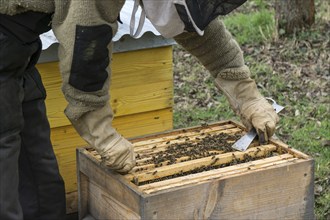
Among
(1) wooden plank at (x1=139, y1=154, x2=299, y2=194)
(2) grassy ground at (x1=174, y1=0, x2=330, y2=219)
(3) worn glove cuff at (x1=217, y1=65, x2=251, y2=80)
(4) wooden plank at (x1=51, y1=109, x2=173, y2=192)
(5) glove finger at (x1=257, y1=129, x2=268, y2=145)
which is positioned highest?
(3) worn glove cuff at (x1=217, y1=65, x2=251, y2=80)

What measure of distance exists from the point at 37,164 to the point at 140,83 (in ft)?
2.46

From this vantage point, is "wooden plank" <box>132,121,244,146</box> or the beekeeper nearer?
the beekeeper

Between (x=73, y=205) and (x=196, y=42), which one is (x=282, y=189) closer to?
(x=196, y=42)

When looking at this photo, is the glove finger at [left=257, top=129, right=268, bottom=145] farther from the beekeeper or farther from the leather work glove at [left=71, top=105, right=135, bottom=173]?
the leather work glove at [left=71, top=105, right=135, bottom=173]

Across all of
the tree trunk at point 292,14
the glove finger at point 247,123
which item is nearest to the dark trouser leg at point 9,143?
the glove finger at point 247,123

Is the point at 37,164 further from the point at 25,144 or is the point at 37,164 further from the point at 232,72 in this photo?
the point at 232,72

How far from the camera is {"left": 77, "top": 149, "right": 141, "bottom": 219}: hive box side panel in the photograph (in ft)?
9.49

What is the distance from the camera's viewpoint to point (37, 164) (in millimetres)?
3375

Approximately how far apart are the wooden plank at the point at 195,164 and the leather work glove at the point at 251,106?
9 cm

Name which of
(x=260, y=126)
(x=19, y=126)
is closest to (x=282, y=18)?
(x=260, y=126)

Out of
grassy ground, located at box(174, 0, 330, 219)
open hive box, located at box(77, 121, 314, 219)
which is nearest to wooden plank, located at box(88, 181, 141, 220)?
open hive box, located at box(77, 121, 314, 219)

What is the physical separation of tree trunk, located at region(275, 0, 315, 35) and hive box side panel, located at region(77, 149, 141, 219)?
3986mm

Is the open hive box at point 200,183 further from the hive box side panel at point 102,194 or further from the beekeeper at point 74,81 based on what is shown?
the beekeeper at point 74,81

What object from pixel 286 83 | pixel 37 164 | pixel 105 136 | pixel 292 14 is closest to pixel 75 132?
pixel 37 164
